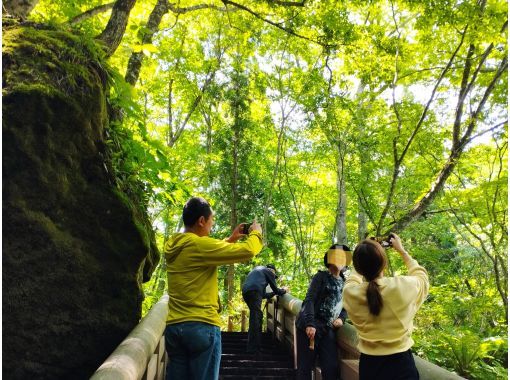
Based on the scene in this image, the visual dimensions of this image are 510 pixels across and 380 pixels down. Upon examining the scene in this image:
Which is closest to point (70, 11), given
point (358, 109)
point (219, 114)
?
point (358, 109)

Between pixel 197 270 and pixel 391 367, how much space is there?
1.43m

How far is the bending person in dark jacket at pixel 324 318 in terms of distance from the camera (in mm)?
3871

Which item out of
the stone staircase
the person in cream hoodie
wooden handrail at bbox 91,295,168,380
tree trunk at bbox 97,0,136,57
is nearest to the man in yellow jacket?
wooden handrail at bbox 91,295,168,380

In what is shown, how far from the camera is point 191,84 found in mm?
15602

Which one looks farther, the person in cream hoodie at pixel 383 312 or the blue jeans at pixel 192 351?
the blue jeans at pixel 192 351

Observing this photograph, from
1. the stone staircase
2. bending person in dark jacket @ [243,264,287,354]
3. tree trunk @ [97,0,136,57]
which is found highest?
tree trunk @ [97,0,136,57]

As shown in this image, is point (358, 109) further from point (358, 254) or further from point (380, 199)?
point (358, 254)

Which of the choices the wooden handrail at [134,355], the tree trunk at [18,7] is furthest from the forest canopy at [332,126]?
the wooden handrail at [134,355]

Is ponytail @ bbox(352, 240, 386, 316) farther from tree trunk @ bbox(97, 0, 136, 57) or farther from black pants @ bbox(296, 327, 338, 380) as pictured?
tree trunk @ bbox(97, 0, 136, 57)

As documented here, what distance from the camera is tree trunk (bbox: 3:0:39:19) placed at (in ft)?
11.8

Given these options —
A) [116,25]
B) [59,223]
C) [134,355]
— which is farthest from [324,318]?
[116,25]

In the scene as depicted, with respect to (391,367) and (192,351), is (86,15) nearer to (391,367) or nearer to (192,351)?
(192,351)

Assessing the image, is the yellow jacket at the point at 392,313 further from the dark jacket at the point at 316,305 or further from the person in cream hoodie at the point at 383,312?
the dark jacket at the point at 316,305

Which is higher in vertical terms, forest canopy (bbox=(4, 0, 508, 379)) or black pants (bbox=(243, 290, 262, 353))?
forest canopy (bbox=(4, 0, 508, 379))
